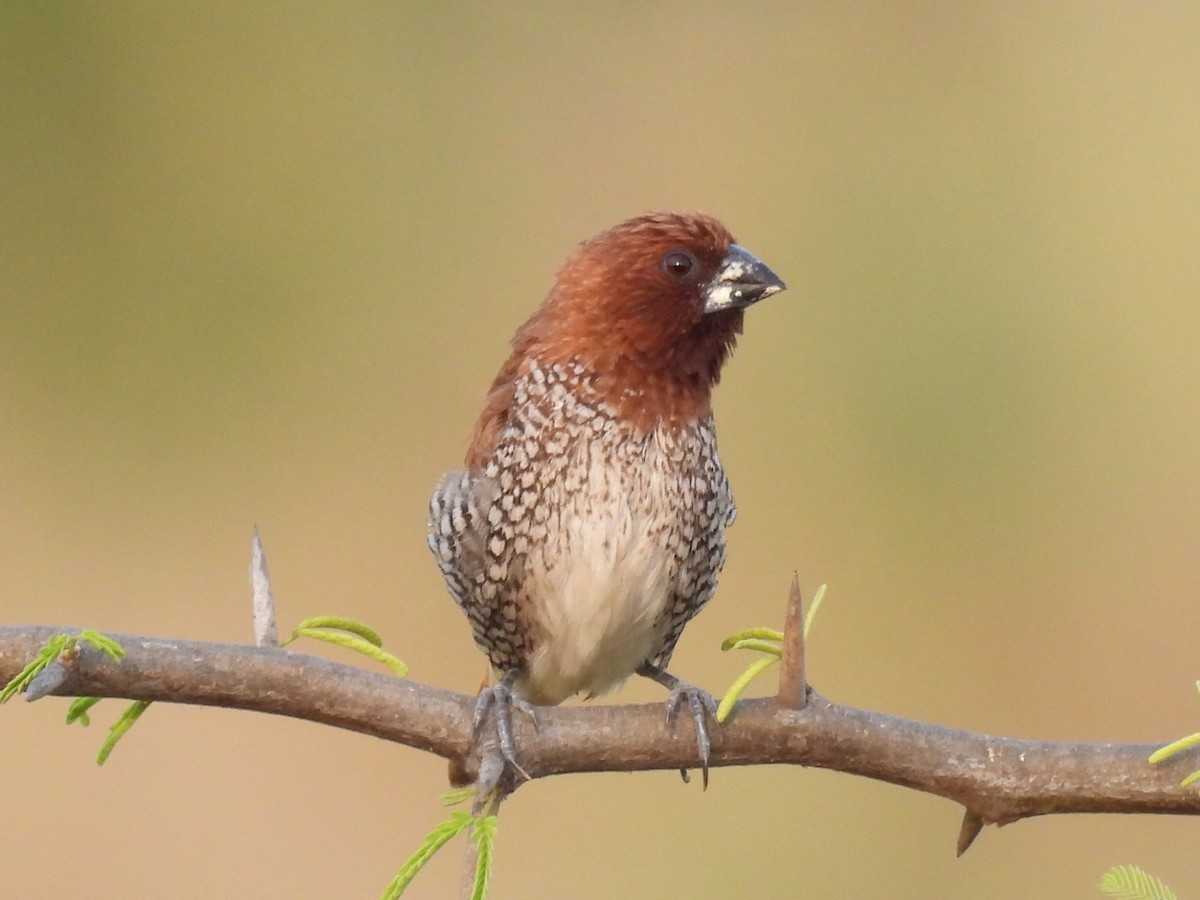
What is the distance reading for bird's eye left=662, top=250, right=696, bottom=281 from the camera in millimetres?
2139

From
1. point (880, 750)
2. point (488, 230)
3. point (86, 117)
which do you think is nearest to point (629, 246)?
point (880, 750)

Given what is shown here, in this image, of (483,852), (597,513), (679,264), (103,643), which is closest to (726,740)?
(483,852)

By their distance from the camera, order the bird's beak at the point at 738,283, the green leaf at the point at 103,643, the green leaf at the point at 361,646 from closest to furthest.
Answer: the green leaf at the point at 103,643
the green leaf at the point at 361,646
the bird's beak at the point at 738,283

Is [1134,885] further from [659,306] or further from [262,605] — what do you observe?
[659,306]

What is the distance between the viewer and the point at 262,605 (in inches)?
61.2

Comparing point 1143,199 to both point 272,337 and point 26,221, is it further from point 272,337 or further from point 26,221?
point 26,221

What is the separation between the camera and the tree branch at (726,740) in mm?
1429

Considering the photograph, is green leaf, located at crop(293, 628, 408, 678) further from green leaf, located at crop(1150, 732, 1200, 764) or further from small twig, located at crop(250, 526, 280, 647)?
green leaf, located at crop(1150, 732, 1200, 764)

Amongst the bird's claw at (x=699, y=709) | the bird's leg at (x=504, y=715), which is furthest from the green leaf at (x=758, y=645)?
the bird's leg at (x=504, y=715)

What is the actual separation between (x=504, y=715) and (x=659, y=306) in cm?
77

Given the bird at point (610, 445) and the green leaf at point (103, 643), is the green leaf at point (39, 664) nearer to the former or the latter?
the green leaf at point (103, 643)

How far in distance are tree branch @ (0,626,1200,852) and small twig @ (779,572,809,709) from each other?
0.8 inches

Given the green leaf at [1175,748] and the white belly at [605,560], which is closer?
the green leaf at [1175,748]

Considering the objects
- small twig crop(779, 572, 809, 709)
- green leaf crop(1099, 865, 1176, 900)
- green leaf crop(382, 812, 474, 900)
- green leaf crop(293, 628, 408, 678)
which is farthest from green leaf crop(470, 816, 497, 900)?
green leaf crop(1099, 865, 1176, 900)
